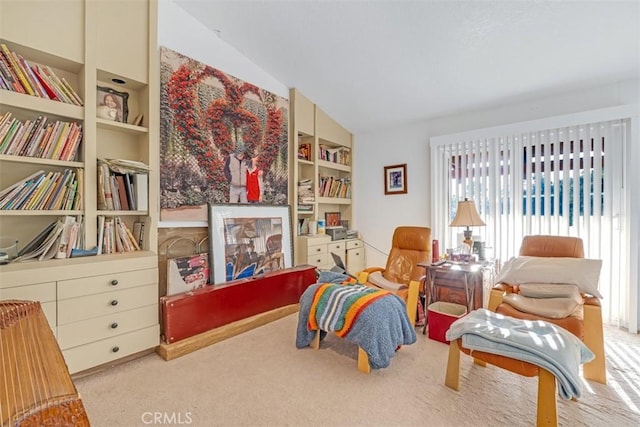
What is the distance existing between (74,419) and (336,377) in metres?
1.64

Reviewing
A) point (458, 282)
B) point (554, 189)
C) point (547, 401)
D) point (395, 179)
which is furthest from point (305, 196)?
point (547, 401)

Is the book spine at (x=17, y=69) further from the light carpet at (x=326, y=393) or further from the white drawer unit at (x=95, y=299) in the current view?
the light carpet at (x=326, y=393)

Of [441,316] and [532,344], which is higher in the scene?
[532,344]

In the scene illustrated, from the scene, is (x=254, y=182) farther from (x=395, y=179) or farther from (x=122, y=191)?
(x=395, y=179)

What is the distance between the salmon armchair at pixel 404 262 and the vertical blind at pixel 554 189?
70 cm

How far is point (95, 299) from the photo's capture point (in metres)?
2.00

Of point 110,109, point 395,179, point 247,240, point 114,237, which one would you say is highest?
point 110,109

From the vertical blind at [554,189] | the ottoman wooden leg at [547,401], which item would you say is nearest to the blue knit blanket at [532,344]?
the ottoman wooden leg at [547,401]

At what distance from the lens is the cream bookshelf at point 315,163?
379cm

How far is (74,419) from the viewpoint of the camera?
646mm

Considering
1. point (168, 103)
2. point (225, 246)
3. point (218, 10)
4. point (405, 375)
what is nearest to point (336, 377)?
point (405, 375)

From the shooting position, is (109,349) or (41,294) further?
(109,349)

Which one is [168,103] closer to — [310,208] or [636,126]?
[310,208]

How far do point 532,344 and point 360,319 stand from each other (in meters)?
0.96
